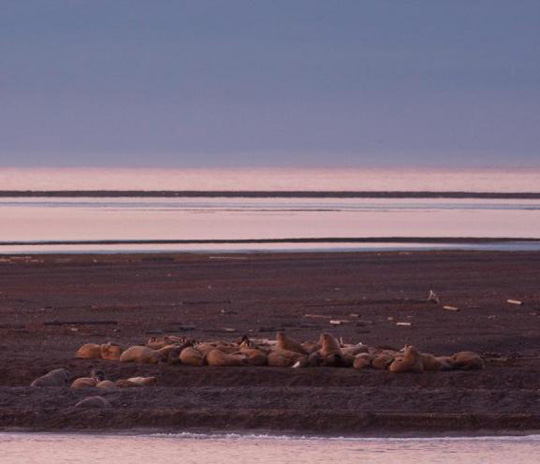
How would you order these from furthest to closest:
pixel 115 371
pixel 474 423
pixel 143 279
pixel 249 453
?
pixel 143 279 → pixel 115 371 → pixel 474 423 → pixel 249 453

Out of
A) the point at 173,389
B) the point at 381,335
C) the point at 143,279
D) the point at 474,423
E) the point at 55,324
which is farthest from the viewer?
the point at 143,279

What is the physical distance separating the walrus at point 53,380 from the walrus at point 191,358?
1262mm

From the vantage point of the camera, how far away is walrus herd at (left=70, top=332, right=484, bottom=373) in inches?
564

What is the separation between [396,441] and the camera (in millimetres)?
11758

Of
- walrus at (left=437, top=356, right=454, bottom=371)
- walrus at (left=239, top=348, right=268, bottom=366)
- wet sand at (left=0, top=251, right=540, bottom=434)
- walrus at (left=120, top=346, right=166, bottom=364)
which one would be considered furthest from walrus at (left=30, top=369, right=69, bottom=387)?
walrus at (left=437, top=356, right=454, bottom=371)

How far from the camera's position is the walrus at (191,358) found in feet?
47.8

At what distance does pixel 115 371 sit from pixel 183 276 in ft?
48.3

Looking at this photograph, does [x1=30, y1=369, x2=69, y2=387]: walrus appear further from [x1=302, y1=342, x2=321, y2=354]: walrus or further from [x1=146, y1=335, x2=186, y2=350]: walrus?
[x1=302, y1=342, x2=321, y2=354]: walrus

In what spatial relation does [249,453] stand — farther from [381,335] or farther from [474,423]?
[381,335]

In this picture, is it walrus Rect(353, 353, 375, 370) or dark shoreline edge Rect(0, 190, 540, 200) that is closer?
walrus Rect(353, 353, 375, 370)

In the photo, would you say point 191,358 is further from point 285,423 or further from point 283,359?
point 285,423

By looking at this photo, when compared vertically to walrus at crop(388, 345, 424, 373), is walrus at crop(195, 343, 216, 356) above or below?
above

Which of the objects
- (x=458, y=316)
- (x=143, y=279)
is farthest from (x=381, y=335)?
(x=143, y=279)

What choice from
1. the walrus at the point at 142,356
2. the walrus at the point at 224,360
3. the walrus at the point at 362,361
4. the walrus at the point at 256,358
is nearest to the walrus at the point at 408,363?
the walrus at the point at 362,361
